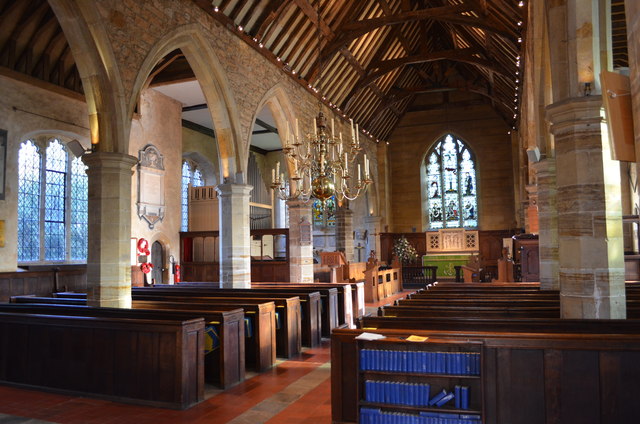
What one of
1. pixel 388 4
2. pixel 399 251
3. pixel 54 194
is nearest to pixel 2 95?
pixel 54 194

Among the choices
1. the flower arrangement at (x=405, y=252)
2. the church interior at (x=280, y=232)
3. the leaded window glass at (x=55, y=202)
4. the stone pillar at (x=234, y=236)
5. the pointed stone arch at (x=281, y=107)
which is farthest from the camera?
the flower arrangement at (x=405, y=252)

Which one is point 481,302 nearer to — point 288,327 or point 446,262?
point 288,327

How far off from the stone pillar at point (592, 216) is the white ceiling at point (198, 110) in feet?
33.3

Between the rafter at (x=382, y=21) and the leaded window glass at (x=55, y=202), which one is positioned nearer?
the leaded window glass at (x=55, y=202)

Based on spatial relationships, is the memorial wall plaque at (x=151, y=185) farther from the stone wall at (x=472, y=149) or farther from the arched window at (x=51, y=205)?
the stone wall at (x=472, y=149)

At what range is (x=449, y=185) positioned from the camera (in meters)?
21.6

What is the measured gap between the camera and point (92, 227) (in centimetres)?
702

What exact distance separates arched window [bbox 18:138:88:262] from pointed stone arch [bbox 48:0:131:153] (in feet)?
14.2

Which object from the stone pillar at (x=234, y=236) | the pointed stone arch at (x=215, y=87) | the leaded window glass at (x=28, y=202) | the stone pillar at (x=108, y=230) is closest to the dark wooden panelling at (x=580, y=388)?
the stone pillar at (x=108, y=230)

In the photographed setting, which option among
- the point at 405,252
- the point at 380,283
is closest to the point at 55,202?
the point at 380,283

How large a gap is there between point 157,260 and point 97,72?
7.69 meters

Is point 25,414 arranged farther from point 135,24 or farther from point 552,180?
point 552,180

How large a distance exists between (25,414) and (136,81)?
4.92 m

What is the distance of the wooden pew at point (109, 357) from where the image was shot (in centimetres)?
456
